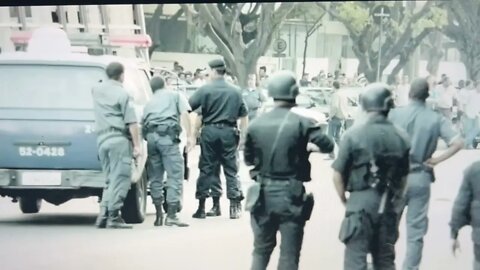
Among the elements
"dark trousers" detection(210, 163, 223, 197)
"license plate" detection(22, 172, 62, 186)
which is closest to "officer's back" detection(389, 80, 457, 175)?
"dark trousers" detection(210, 163, 223, 197)

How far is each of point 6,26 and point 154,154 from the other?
903 mm

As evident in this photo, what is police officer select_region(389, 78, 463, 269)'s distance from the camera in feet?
11.2

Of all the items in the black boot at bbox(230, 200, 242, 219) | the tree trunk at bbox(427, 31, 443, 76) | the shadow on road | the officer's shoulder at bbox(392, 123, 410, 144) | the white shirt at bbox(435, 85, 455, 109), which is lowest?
the shadow on road

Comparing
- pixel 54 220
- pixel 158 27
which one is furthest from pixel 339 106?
pixel 54 220

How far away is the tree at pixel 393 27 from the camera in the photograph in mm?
3527

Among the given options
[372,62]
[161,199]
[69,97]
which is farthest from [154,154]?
[372,62]

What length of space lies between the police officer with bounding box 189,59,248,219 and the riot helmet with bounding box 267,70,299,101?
186 millimetres

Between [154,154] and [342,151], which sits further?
[154,154]

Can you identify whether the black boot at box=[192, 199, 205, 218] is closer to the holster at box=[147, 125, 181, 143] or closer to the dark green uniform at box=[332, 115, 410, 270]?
the holster at box=[147, 125, 181, 143]

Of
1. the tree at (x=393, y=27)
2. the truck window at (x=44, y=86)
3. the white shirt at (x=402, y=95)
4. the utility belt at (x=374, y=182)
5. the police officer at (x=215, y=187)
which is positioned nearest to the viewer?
the utility belt at (x=374, y=182)

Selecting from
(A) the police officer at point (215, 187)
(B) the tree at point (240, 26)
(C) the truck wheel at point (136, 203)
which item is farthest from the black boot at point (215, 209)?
(B) the tree at point (240, 26)

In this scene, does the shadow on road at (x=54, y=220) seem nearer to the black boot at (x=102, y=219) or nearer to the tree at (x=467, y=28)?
the black boot at (x=102, y=219)

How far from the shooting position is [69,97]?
376cm

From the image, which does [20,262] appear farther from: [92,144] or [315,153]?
[315,153]
